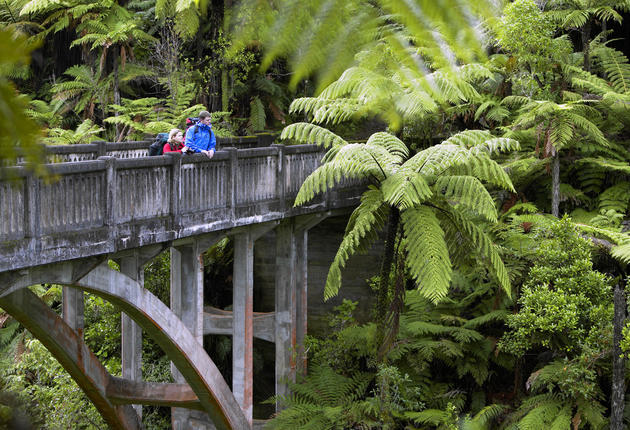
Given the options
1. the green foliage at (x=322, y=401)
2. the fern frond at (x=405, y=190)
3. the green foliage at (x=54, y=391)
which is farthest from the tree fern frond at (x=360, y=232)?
the green foliage at (x=54, y=391)

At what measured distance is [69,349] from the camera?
9.45m

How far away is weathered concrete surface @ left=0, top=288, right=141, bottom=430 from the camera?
846 cm

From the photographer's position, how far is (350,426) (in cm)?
1036

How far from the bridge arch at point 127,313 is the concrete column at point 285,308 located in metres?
1.26

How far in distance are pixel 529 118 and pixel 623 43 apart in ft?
23.1

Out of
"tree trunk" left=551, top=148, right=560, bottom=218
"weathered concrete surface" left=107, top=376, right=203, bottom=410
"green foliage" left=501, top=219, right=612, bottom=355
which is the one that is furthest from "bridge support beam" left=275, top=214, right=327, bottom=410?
"tree trunk" left=551, top=148, right=560, bottom=218

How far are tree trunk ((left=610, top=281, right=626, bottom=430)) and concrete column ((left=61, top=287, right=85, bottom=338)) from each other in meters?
6.89

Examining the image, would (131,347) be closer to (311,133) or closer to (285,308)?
(285,308)

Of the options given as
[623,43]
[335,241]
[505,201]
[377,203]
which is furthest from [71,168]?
[623,43]

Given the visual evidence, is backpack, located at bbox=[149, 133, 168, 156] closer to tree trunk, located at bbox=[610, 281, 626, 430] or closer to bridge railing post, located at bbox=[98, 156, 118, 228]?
bridge railing post, located at bbox=[98, 156, 118, 228]

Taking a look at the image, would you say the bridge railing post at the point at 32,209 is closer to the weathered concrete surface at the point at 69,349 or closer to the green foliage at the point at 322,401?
the weathered concrete surface at the point at 69,349

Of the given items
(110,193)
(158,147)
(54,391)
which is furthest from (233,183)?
(54,391)

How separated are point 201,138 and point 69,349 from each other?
323 centimetres

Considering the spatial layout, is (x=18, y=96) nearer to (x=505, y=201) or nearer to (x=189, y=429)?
(x=189, y=429)
